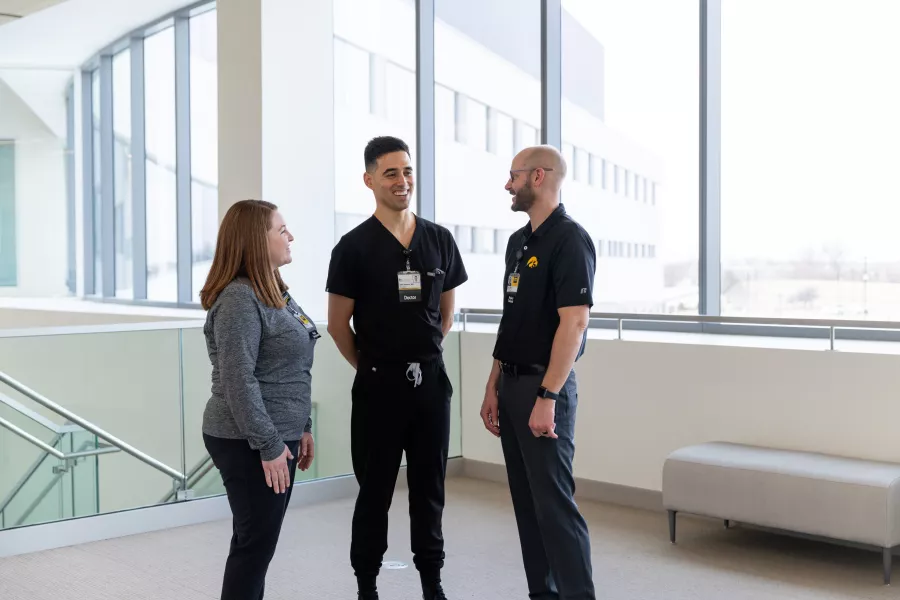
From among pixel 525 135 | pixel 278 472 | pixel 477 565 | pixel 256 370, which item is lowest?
pixel 477 565

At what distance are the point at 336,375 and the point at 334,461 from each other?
478mm

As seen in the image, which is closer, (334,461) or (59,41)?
(334,461)

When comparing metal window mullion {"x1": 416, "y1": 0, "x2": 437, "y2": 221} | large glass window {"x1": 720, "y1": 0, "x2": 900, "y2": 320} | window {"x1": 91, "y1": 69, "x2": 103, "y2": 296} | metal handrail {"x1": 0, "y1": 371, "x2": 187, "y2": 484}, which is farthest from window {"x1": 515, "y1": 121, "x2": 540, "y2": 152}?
window {"x1": 91, "y1": 69, "x2": 103, "y2": 296}

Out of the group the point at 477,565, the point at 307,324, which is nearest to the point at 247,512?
the point at 307,324

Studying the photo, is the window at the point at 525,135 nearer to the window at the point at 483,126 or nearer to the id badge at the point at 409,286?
the window at the point at 483,126

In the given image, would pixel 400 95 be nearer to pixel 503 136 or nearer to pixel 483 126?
pixel 483 126

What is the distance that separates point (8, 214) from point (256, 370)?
10386 millimetres

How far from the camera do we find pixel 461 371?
588 cm

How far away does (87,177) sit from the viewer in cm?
1121

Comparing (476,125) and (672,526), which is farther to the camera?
(476,125)

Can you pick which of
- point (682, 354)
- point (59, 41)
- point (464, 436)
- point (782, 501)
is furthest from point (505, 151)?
point (59, 41)

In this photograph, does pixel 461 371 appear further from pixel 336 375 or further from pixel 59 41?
pixel 59 41

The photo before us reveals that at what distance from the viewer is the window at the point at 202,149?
360 inches

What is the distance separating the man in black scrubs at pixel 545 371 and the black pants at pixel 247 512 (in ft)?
2.90
